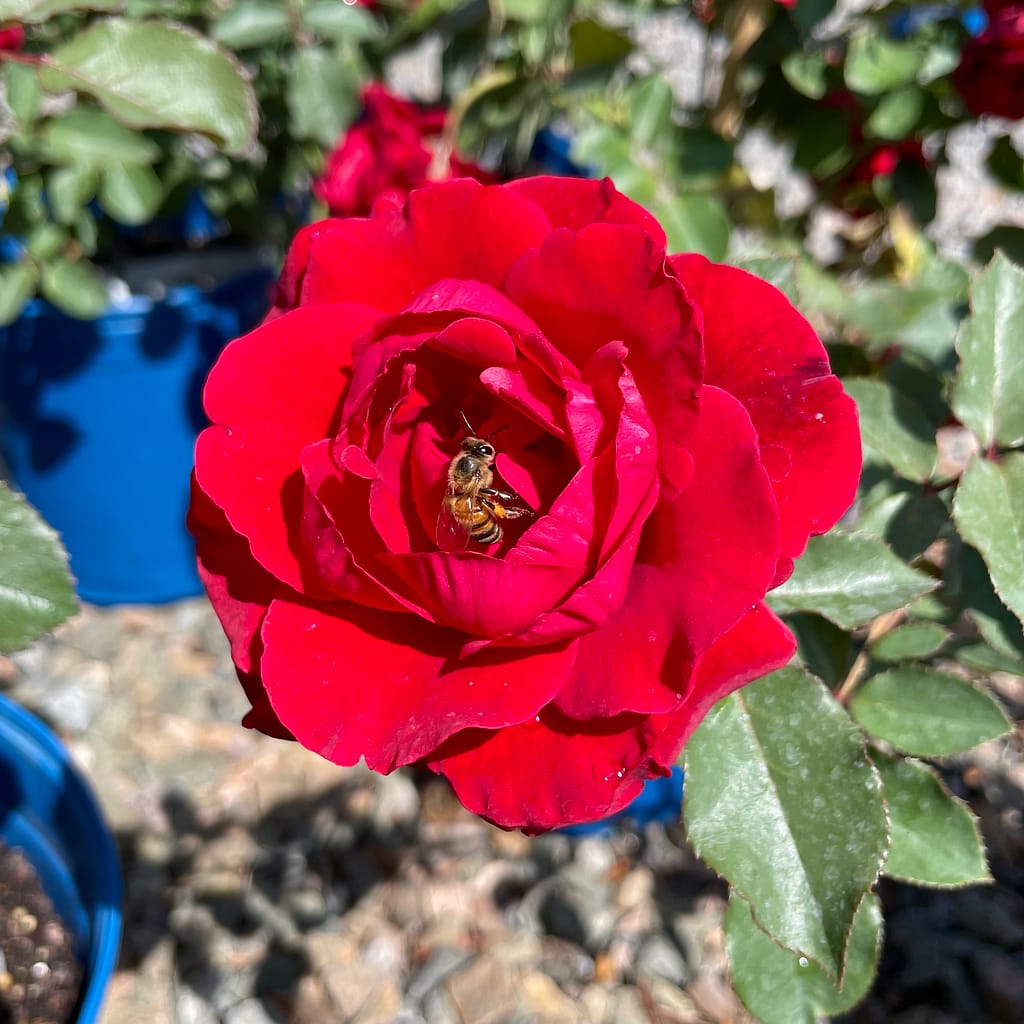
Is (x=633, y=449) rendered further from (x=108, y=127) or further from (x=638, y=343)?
(x=108, y=127)

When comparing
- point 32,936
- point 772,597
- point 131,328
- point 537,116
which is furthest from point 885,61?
point 32,936

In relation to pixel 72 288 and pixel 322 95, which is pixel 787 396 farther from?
pixel 72 288

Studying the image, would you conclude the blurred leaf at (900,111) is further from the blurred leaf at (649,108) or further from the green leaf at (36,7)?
the green leaf at (36,7)

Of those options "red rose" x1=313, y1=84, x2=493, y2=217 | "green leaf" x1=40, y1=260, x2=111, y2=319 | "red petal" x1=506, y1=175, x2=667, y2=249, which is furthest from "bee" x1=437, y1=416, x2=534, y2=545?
"green leaf" x1=40, y1=260, x2=111, y2=319

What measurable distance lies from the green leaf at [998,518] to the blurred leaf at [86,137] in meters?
0.78

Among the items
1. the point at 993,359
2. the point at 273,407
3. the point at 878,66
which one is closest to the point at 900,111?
the point at 878,66

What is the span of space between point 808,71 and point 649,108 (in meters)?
0.16

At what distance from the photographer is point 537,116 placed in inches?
45.4

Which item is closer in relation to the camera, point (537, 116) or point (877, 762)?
point (877, 762)

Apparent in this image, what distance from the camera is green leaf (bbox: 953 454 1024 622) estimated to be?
0.51 metres

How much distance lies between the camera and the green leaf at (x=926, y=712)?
58 centimetres

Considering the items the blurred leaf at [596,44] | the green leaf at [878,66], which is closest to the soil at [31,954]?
the blurred leaf at [596,44]

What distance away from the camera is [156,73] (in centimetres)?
67

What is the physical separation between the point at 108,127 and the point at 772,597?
755 millimetres
